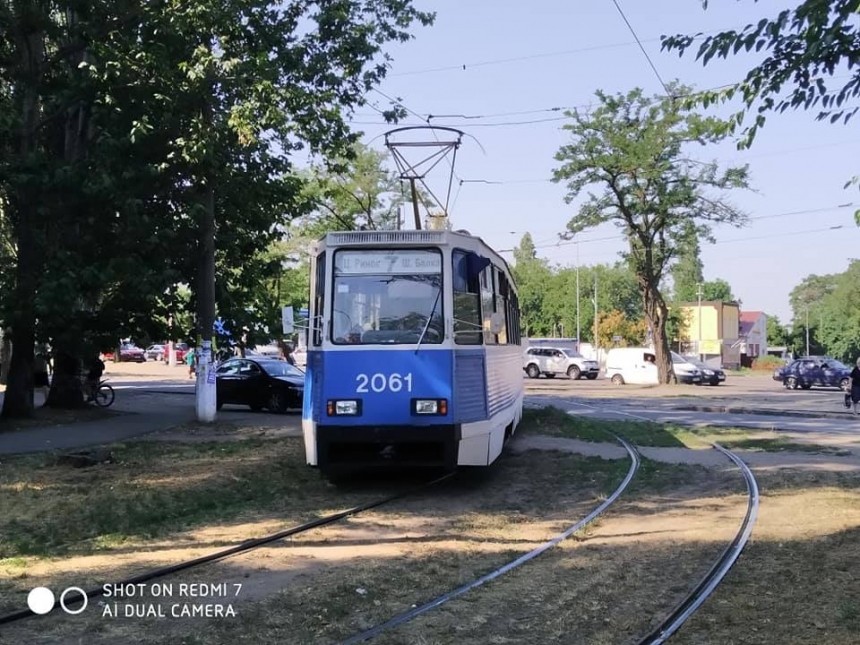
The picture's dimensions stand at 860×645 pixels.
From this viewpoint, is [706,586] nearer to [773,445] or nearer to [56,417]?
[773,445]

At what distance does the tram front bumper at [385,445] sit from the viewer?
9.48m

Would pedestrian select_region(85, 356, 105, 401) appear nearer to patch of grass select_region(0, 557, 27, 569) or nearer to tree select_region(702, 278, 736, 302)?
patch of grass select_region(0, 557, 27, 569)

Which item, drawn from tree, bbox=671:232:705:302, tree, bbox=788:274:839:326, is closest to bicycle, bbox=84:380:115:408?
tree, bbox=671:232:705:302

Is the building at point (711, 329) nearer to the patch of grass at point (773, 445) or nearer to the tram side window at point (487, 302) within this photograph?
the patch of grass at point (773, 445)

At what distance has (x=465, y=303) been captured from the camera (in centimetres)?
1008

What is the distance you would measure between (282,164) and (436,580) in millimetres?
14741

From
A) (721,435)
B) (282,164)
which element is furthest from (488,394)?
(282,164)

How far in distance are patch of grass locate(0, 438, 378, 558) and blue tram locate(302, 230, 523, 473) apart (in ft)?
3.20

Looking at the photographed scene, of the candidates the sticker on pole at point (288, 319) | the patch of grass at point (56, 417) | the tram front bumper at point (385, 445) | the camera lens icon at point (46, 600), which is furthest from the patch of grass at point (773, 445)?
the patch of grass at point (56, 417)

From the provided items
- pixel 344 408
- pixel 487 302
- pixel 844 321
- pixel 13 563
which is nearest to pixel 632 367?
pixel 487 302

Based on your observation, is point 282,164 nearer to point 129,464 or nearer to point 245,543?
point 129,464

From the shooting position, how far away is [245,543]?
7.54m

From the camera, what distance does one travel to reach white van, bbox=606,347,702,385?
142ft

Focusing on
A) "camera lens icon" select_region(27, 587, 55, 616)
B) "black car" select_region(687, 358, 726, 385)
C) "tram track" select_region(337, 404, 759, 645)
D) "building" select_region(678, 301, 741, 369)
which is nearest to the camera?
"tram track" select_region(337, 404, 759, 645)
